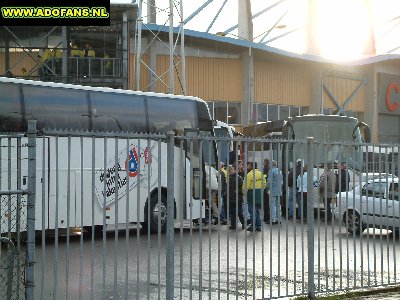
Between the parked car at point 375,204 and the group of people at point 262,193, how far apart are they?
1.72ft

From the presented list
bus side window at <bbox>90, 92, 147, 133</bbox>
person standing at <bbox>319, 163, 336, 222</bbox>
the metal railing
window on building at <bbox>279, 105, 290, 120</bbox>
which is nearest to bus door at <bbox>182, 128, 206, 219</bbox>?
person standing at <bbox>319, 163, 336, 222</bbox>

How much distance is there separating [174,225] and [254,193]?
122 cm

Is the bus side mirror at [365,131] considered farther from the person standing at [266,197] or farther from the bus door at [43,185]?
the bus door at [43,185]

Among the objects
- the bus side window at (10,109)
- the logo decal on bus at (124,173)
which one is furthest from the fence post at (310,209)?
the bus side window at (10,109)

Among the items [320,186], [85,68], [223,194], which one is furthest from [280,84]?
[223,194]

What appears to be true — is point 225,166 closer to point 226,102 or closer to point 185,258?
point 185,258

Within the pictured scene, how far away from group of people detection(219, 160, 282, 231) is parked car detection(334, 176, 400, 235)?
1.26m

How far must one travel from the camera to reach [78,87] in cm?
1717

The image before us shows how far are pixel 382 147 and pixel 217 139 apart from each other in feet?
9.73

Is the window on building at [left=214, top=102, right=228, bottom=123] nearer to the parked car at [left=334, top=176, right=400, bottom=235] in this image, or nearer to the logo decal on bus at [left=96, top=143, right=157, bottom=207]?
the parked car at [left=334, top=176, right=400, bottom=235]

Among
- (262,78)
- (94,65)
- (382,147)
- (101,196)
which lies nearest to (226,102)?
(262,78)

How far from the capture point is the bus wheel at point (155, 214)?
313 inches

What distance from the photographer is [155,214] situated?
26.6 feet

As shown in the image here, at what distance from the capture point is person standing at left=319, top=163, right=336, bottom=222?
9.69m
